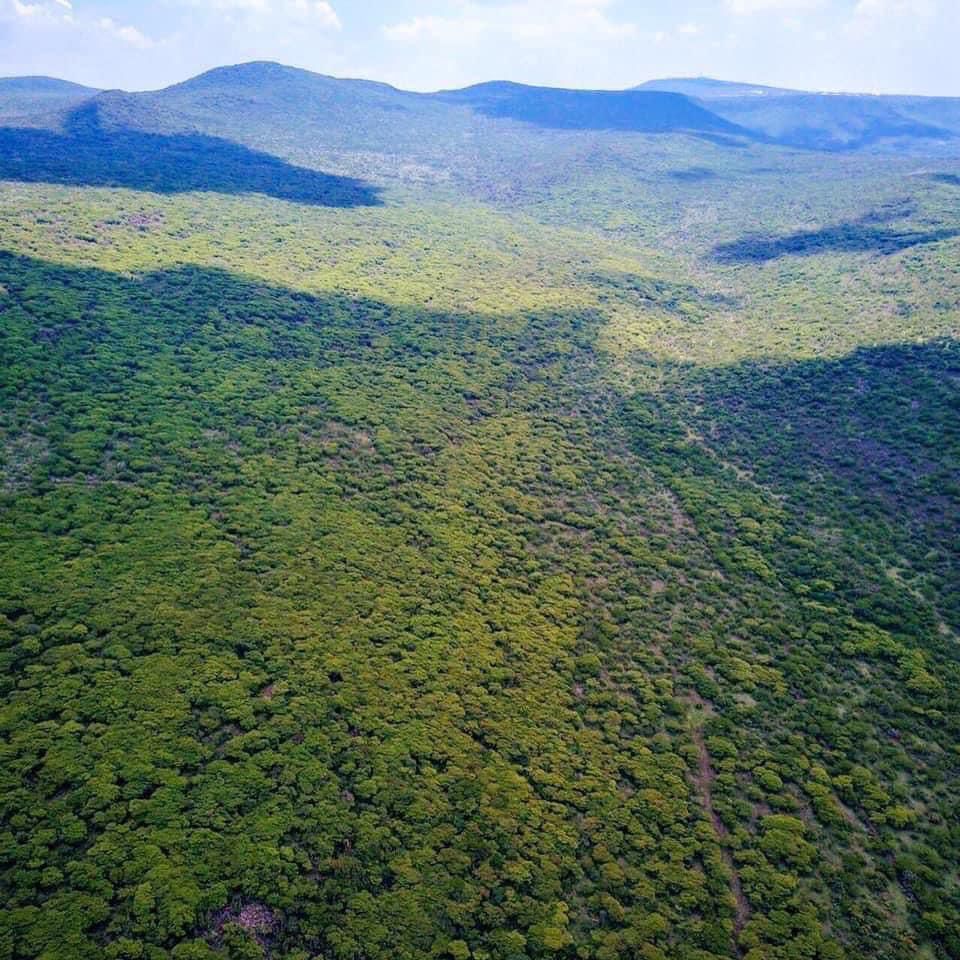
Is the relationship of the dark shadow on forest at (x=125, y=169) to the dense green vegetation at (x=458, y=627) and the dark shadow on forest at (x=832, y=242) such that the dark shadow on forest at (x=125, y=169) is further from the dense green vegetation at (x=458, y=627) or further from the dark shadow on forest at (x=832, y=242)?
the dark shadow on forest at (x=832, y=242)

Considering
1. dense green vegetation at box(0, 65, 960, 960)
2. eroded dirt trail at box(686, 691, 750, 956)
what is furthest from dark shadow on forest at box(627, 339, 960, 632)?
eroded dirt trail at box(686, 691, 750, 956)

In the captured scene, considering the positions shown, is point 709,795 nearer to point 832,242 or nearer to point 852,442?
point 852,442

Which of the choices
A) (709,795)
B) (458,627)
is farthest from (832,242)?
(709,795)

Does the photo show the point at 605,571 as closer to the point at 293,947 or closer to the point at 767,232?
the point at 293,947

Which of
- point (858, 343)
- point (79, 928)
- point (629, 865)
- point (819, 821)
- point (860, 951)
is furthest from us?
point (858, 343)

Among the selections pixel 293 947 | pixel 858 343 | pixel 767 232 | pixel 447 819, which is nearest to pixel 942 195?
pixel 767 232

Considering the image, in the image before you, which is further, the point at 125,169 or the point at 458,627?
the point at 125,169
